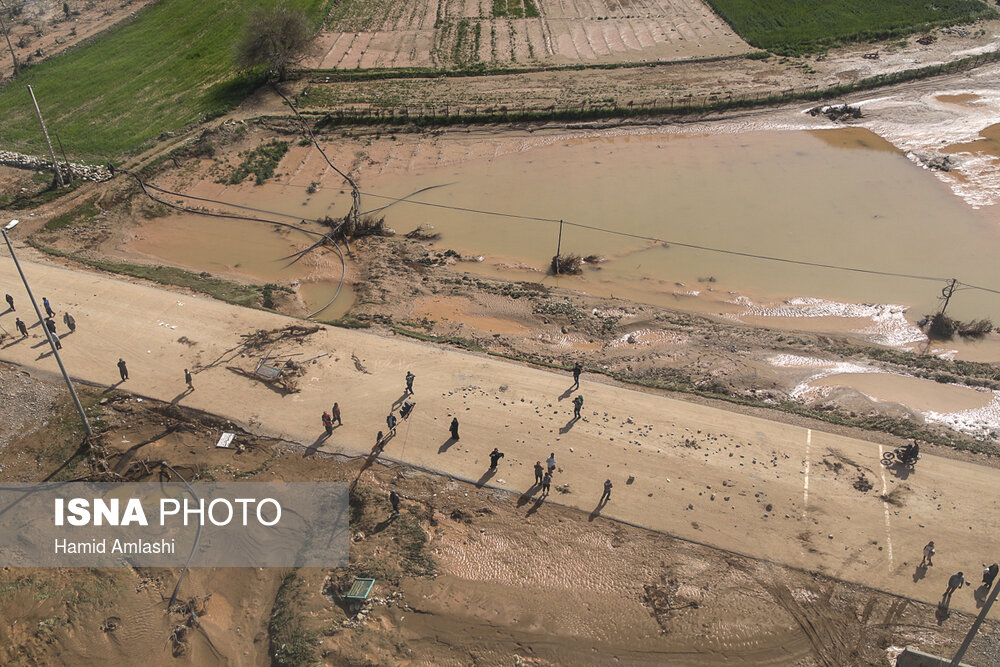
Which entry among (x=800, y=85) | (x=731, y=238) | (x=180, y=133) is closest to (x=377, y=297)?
(x=731, y=238)

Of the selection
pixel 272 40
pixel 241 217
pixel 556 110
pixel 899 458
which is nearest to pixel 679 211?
pixel 556 110

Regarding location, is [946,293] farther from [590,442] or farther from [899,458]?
[590,442]

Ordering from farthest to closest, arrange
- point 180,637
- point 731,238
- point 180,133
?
point 180,133 < point 731,238 < point 180,637

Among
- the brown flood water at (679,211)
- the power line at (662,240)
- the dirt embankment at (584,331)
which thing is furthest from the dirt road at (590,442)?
the power line at (662,240)

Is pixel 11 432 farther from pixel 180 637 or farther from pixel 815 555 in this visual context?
pixel 815 555

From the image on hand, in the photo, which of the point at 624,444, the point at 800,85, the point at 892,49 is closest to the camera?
the point at 624,444

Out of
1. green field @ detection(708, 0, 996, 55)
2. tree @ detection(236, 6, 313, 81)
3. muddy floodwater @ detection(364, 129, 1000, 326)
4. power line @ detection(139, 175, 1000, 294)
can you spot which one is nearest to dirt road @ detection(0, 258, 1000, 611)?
muddy floodwater @ detection(364, 129, 1000, 326)

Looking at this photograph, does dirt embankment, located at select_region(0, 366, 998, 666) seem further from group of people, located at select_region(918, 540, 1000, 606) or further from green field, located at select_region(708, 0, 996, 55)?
green field, located at select_region(708, 0, 996, 55)
